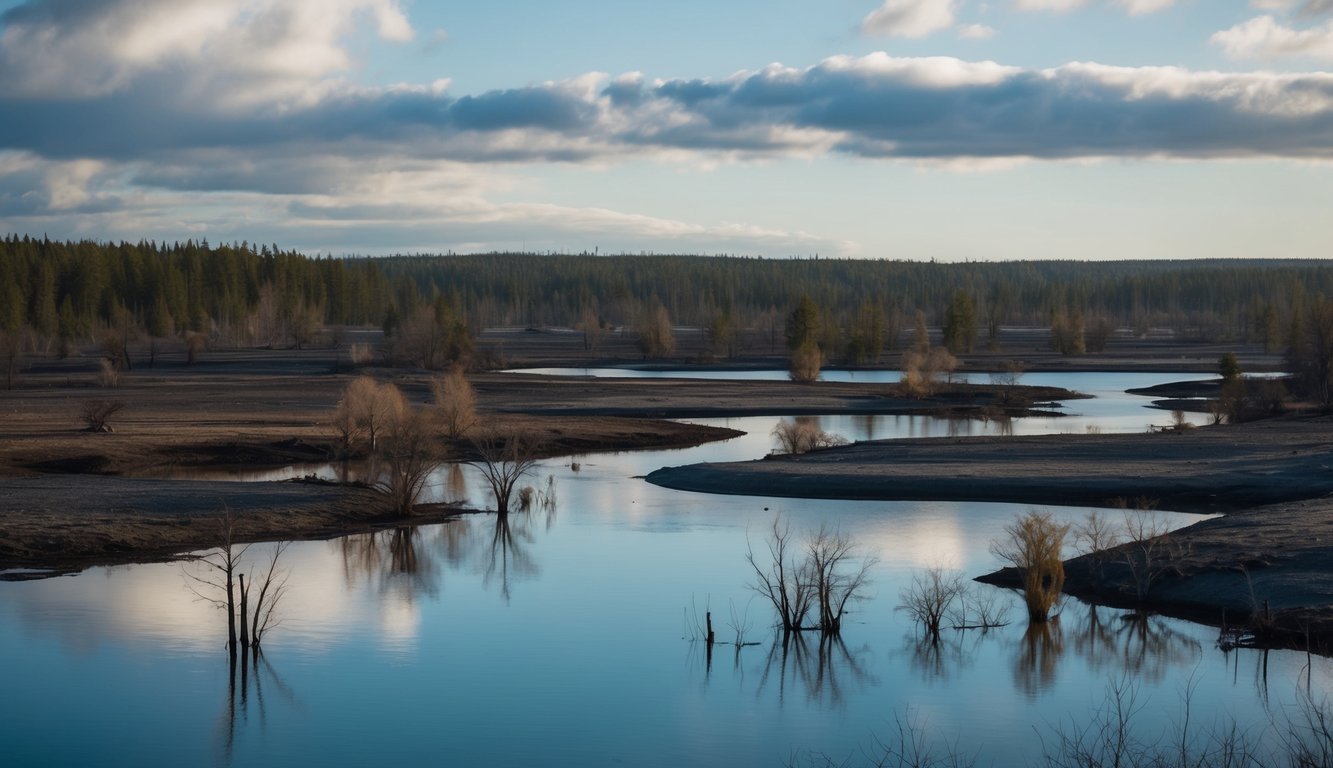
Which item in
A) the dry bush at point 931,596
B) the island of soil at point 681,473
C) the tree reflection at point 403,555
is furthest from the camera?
the tree reflection at point 403,555

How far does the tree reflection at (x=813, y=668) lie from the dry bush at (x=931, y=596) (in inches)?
62.2

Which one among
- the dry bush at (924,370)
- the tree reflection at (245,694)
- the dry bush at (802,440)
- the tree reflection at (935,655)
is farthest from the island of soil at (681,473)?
the tree reflection at (935,655)

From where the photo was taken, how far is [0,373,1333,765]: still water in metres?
17.6

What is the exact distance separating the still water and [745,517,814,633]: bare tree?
15.4 inches

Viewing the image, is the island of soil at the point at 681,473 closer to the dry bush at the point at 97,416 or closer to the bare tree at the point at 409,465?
the bare tree at the point at 409,465

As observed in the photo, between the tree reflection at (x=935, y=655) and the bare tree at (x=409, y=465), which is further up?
the bare tree at (x=409, y=465)

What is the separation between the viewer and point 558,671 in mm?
20859

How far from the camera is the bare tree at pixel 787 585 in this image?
23.0 meters

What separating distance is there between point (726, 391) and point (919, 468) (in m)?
Answer: 38.0

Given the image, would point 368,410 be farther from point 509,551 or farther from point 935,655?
point 935,655

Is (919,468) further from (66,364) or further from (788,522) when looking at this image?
(66,364)

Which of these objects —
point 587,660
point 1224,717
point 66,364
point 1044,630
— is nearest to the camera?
point 1224,717

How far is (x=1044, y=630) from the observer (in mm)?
23234

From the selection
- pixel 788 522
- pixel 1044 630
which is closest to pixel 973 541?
pixel 788 522
